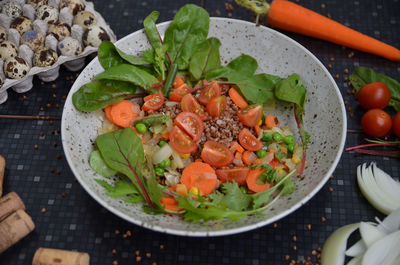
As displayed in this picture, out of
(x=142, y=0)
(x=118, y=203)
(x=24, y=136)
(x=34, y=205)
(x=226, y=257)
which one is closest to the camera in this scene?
(x=118, y=203)

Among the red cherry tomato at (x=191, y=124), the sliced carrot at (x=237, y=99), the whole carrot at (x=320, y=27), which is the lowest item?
the red cherry tomato at (x=191, y=124)

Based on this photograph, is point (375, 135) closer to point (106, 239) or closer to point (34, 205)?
point (106, 239)

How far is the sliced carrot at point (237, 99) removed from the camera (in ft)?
7.25

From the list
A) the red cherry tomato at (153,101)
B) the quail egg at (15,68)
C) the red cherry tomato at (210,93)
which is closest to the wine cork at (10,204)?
the quail egg at (15,68)

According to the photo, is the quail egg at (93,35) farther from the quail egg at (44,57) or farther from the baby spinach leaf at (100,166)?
the baby spinach leaf at (100,166)

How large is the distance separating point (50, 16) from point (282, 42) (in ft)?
4.15

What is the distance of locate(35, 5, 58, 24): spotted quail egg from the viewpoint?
8.04 ft

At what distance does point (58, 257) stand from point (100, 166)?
42cm

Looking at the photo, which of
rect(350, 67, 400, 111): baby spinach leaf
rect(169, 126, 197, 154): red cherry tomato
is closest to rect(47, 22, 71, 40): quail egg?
rect(169, 126, 197, 154): red cherry tomato

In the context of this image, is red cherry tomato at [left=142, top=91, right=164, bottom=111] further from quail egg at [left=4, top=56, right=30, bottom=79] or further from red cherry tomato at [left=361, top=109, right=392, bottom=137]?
red cherry tomato at [left=361, top=109, right=392, bottom=137]

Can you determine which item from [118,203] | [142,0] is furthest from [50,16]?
[118,203]

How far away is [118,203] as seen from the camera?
1873 mm

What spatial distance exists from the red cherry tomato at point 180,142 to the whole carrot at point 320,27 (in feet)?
3.20

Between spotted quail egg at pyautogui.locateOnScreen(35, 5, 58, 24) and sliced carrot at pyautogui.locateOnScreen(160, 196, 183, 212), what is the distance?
126 centimetres
